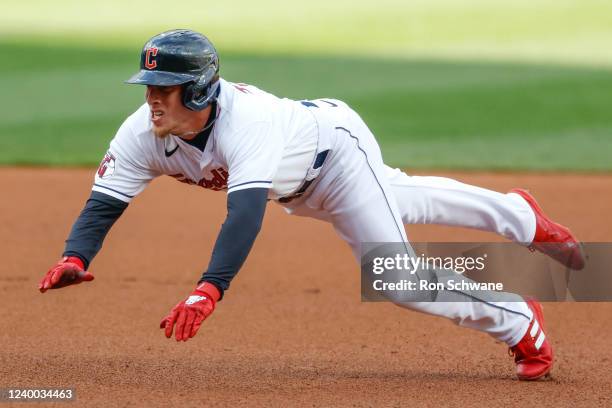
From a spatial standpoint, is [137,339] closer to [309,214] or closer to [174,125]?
[309,214]

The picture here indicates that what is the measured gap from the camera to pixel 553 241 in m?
4.99

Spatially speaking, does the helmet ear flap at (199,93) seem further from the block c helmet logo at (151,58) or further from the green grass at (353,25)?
the green grass at (353,25)

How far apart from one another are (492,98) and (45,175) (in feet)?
18.4

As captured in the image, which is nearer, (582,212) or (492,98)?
(582,212)

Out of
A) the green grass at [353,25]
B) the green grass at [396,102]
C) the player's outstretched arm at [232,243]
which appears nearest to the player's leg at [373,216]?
the player's outstretched arm at [232,243]

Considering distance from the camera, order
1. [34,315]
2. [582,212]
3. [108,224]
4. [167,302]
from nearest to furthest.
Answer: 1. [108,224]
2. [34,315]
3. [167,302]
4. [582,212]

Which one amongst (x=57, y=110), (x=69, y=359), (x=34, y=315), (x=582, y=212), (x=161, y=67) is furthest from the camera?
(x=57, y=110)

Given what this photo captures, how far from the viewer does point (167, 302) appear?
600 centimetres

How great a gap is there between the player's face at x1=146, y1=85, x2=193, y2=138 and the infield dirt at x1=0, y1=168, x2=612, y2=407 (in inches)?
42.0

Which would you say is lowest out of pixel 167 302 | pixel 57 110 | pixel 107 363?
pixel 107 363

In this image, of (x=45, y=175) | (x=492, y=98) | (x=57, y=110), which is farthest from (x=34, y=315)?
(x=492, y=98)

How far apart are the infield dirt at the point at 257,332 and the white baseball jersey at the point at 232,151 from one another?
0.84m

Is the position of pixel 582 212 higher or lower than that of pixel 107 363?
higher

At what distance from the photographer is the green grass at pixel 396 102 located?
10312 mm
